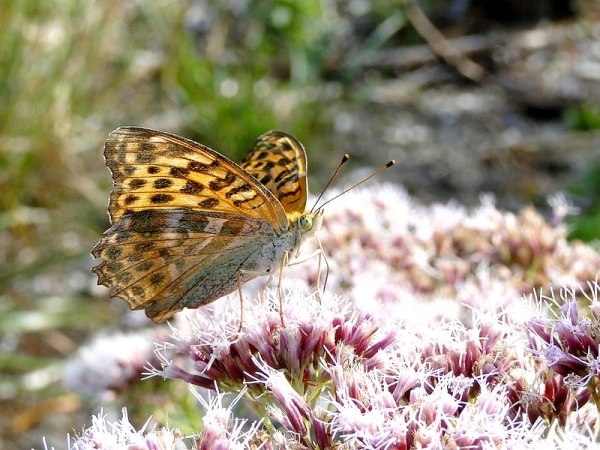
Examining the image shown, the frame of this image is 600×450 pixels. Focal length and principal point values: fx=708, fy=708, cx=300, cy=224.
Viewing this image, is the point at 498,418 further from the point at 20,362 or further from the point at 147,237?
the point at 20,362

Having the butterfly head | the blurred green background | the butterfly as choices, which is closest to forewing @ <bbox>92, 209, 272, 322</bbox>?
the butterfly

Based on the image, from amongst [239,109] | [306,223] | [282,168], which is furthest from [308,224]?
[239,109]

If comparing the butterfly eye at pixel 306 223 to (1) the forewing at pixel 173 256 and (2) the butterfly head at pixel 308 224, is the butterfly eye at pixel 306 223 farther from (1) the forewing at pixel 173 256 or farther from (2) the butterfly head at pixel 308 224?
(1) the forewing at pixel 173 256

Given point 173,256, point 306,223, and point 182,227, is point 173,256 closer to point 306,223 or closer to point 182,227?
point 182,227

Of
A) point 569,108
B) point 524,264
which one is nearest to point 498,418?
point 524,264

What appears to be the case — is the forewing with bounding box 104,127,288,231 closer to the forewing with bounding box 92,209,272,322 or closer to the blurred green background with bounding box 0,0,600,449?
the forewing with bounding box 92,209,272,322

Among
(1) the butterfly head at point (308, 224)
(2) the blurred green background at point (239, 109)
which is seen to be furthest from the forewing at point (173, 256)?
(2) the blurred green background at point (239, 109)

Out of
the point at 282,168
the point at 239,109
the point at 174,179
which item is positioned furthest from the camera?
the point at 239,109
